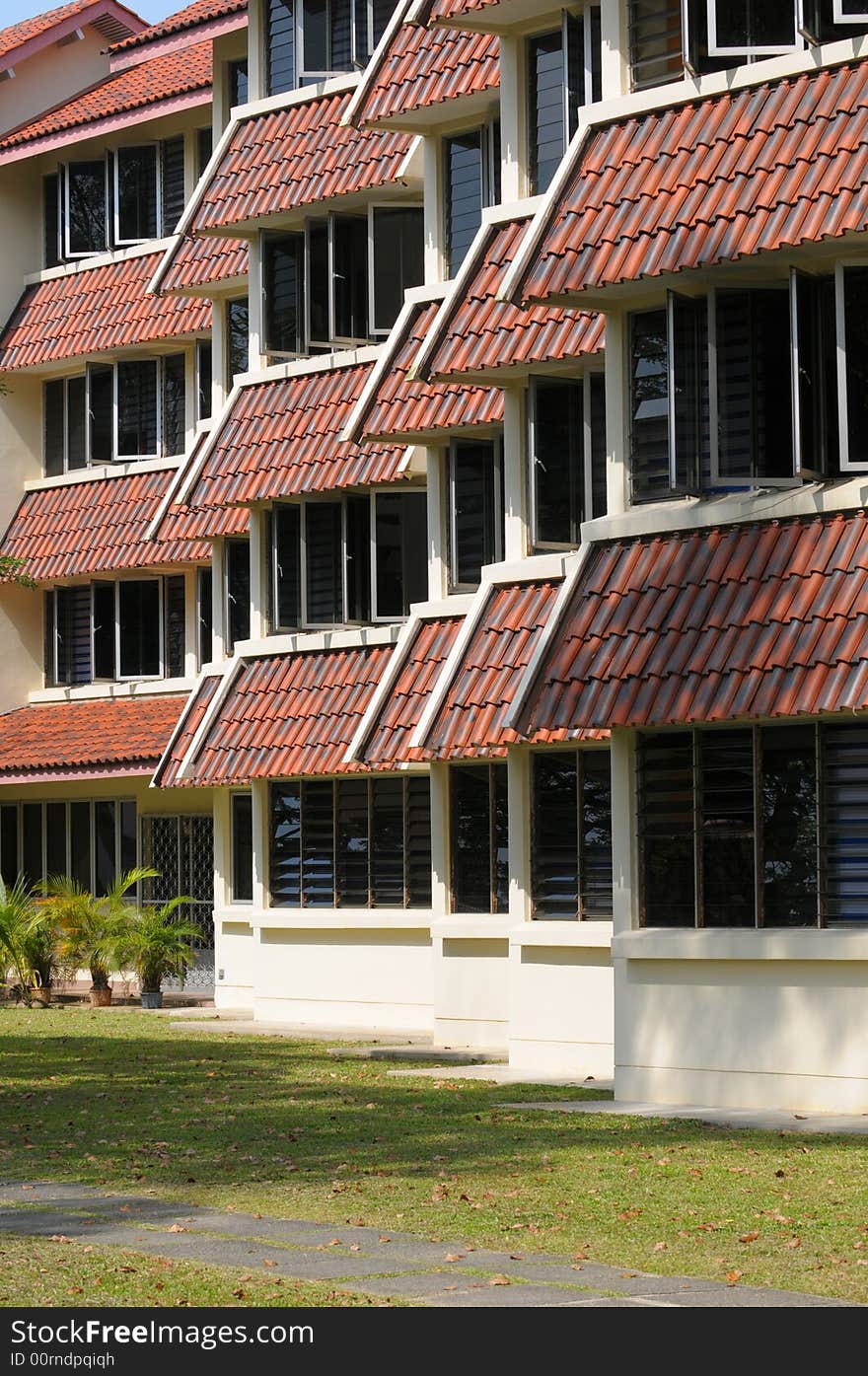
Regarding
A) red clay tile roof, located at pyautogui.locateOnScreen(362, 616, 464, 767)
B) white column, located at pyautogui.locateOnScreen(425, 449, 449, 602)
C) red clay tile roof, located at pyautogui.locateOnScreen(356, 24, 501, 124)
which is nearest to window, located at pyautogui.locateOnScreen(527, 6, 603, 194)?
red clay tile roof, located at pyautogui.locateOnScreen(356, 24, 501, 124)

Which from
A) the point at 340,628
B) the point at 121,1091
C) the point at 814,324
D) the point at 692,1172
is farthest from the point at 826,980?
the point at 340,628

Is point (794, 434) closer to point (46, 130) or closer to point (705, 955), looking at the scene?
point (705, 955)

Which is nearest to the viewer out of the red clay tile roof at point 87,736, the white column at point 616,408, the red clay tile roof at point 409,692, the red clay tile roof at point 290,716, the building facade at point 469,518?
the building facade at point 469,518

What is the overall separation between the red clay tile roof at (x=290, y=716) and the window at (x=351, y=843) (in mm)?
767

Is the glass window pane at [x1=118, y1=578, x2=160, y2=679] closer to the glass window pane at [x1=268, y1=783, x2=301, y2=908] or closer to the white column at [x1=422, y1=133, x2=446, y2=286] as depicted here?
the glass window pane at [x1=268, y1=783, x2=301, y2=908]

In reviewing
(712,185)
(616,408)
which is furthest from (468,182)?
(712,185)

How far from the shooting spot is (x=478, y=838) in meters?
24.6

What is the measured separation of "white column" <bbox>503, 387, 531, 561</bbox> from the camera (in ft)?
74.0

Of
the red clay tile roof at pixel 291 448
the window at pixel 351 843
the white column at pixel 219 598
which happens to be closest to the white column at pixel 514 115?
the red clay tile roof at pixel 291 448

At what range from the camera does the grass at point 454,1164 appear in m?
12.0

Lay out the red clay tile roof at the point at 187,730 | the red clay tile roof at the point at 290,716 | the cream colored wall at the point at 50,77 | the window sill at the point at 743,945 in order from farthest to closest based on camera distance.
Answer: the cream colored wall at the point at 50,77 → the red clay tile roof at the point at 187,730 → the red clay tile roof at the point at 290,716 → the window sill at the point at 743,945

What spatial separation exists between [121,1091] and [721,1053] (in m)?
5.49

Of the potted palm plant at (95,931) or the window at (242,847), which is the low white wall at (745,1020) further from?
the potted palm plant at (95,931)

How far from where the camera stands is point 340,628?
1110 inches
